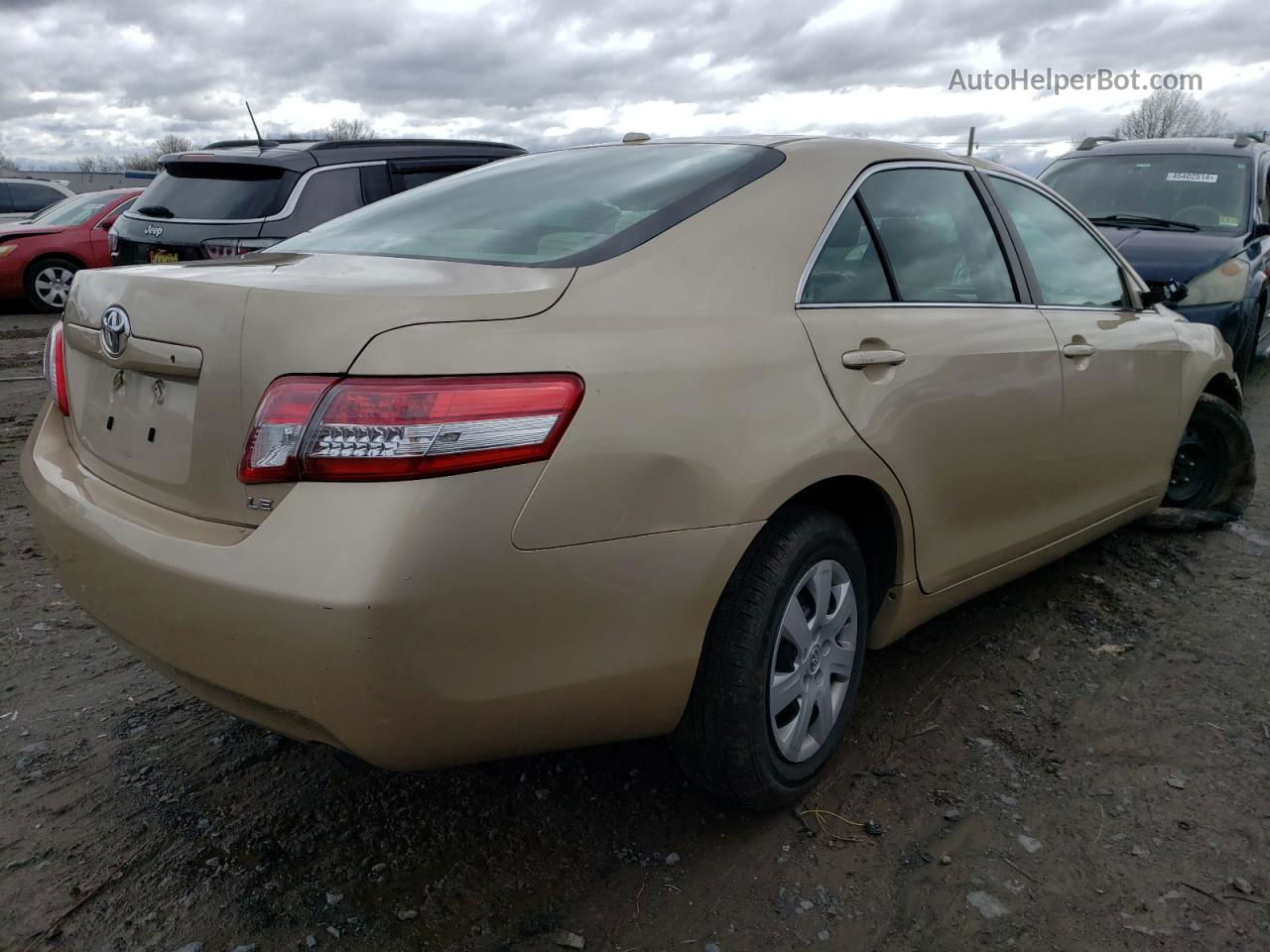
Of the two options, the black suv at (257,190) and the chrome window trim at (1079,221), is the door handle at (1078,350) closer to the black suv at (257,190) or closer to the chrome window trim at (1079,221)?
the chrome window trim at (1079,221)

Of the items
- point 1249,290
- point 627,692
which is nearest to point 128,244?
point 627,692

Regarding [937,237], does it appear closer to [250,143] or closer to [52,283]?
[250,143]

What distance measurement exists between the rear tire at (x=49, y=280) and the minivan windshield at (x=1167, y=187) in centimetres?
1034

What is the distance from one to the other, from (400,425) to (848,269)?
1.30 meters

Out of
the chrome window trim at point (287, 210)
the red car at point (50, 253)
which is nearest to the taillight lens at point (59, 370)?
the chrome window trim at point (287, 210)

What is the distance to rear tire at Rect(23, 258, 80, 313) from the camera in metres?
11.9

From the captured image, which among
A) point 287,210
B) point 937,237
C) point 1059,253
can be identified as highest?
point 287,210

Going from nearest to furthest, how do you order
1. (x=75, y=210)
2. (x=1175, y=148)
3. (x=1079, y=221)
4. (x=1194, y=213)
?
(x=1079, y=221) → (x=1194, y=213) → (x=1175, y=148) → (x=75, y=210)

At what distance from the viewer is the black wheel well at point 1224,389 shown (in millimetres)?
4480

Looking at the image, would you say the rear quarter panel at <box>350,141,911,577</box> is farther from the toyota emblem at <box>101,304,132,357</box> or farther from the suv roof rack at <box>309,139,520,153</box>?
the suv roof rack at <box>309,139,520,153</box>

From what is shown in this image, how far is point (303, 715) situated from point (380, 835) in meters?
0.68

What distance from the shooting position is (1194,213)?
7328 millimetres

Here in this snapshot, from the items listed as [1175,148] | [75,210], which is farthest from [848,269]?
[75,210]

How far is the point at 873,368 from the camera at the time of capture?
8.20 feet
